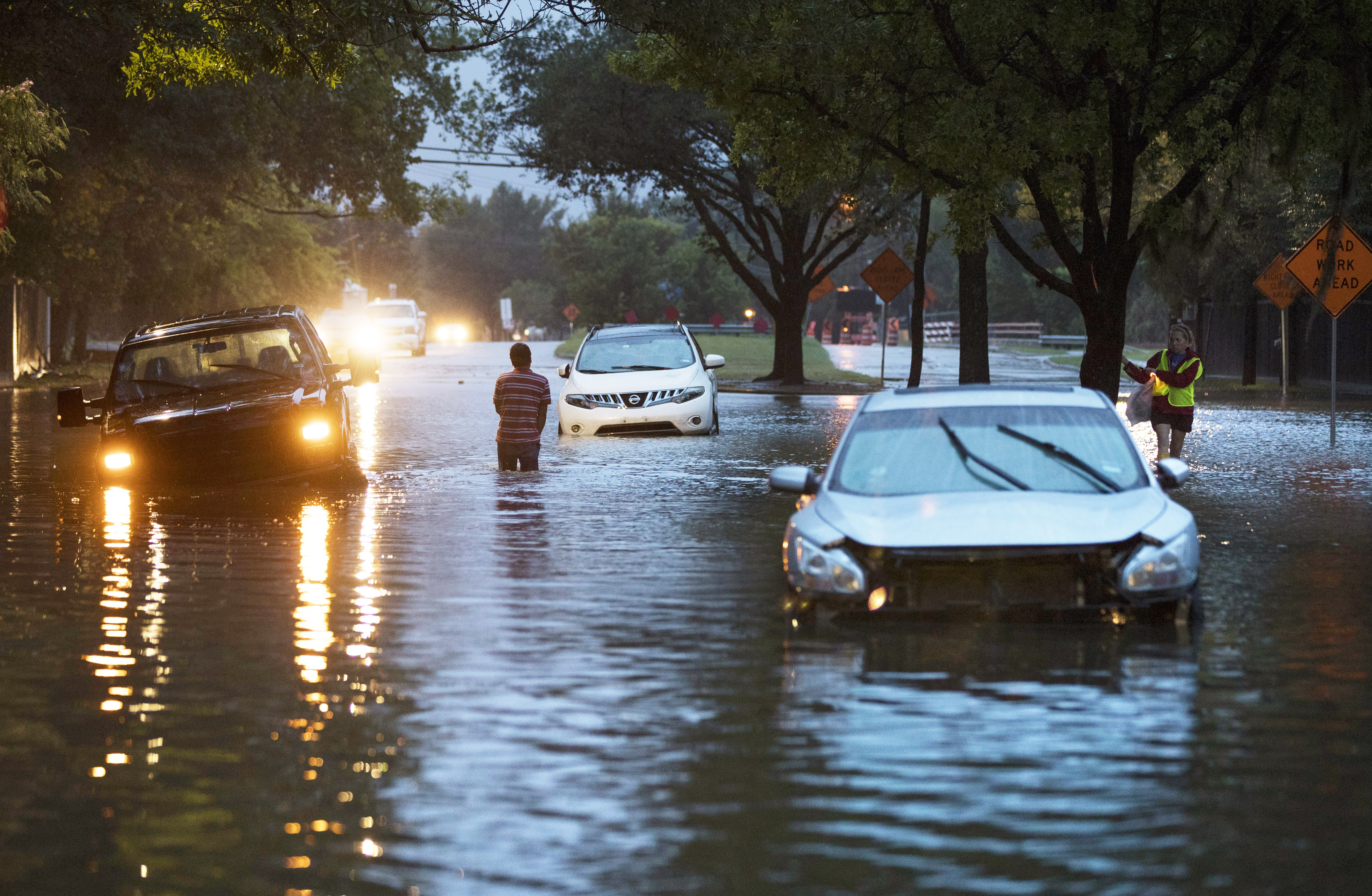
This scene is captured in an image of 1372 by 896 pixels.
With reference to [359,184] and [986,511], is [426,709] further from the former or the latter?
[359,184]

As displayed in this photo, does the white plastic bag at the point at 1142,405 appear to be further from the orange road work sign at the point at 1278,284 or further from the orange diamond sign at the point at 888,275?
the orange diamond sign at the point at 888,275

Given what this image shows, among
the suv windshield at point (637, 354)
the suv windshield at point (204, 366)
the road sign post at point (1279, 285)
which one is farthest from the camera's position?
the road sign post at point (1279, 285)

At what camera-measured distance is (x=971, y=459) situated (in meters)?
9.48

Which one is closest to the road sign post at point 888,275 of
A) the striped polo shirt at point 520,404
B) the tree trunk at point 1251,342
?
the tree trunk at point 1251,342

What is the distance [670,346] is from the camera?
2423 cm

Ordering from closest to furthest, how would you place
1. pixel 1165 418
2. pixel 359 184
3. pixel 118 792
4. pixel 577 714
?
1. pixel 118 792
2. pixel 577 714
3. pixel 1165 418
4. pixel 359 184

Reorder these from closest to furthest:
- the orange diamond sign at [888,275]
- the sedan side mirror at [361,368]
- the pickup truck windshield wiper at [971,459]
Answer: the pickup truck windshield wiper at [971,459]
the sedan side mirror at [361,368]
the orange diamond sign at [888,275]

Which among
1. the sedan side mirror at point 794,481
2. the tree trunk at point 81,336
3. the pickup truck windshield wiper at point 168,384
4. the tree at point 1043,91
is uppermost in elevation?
the tree at point 1043,91

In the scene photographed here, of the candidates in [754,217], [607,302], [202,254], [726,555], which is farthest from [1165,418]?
[607,302]

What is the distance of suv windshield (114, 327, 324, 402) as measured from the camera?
15688mm

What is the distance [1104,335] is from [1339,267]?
4.14m

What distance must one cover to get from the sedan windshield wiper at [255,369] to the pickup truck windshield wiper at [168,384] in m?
0.35

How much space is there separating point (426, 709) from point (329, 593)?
3.63 meters

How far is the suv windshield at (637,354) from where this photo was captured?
23672mm
